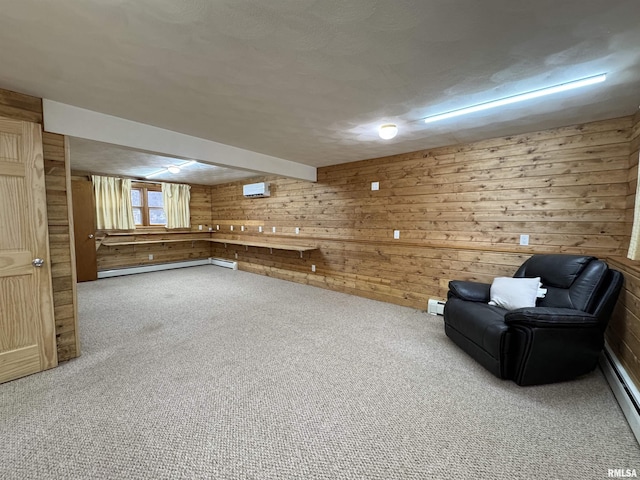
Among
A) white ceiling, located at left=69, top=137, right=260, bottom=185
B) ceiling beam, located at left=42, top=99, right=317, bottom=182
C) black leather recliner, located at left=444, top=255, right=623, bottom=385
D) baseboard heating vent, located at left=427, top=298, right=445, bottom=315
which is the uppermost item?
white ceiling, located at left=69, top=137, right=260, bottom=185

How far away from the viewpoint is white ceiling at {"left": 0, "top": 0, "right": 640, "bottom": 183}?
131 centimetres

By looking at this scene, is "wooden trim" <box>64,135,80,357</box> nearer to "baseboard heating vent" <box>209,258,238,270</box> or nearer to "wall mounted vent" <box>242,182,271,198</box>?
"wall mounted vent" <box>242,182,271,198</box>

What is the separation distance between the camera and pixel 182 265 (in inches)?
288

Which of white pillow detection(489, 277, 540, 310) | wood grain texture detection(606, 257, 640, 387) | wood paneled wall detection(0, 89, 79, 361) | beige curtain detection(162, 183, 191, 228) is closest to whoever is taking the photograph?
wood grain texture detection(606, 257, 640, 387)

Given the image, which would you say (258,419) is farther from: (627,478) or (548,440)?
(627,478)

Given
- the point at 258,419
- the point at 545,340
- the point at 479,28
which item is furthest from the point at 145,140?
the point at 545,340

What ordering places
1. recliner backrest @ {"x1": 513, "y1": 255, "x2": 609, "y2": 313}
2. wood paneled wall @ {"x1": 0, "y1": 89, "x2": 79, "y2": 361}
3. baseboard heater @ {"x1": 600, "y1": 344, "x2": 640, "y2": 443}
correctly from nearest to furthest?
baseboard heater @ {"x1": 600, "y1": 344, "x2": 640, "y2": 443}
recliner backrest @ {"x1": 513, "y1": 255, "x2": 609, "y2": 313}
wood paneled wall @ {"x1": 0, "y1": 89, "x2": 79, "y2": 361}

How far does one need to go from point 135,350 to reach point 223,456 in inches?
70.6

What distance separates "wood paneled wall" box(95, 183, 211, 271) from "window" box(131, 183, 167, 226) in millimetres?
263

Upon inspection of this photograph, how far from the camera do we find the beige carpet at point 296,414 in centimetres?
144

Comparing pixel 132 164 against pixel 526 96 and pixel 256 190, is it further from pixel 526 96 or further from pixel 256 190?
pixel 526 96

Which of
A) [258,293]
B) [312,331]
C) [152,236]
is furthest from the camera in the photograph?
[152,236]

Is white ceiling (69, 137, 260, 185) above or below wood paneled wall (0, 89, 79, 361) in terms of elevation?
above

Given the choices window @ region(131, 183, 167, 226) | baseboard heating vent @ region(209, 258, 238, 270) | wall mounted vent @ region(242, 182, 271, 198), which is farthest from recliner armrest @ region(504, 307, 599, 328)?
window @ region(131, 183, 167, 226)
